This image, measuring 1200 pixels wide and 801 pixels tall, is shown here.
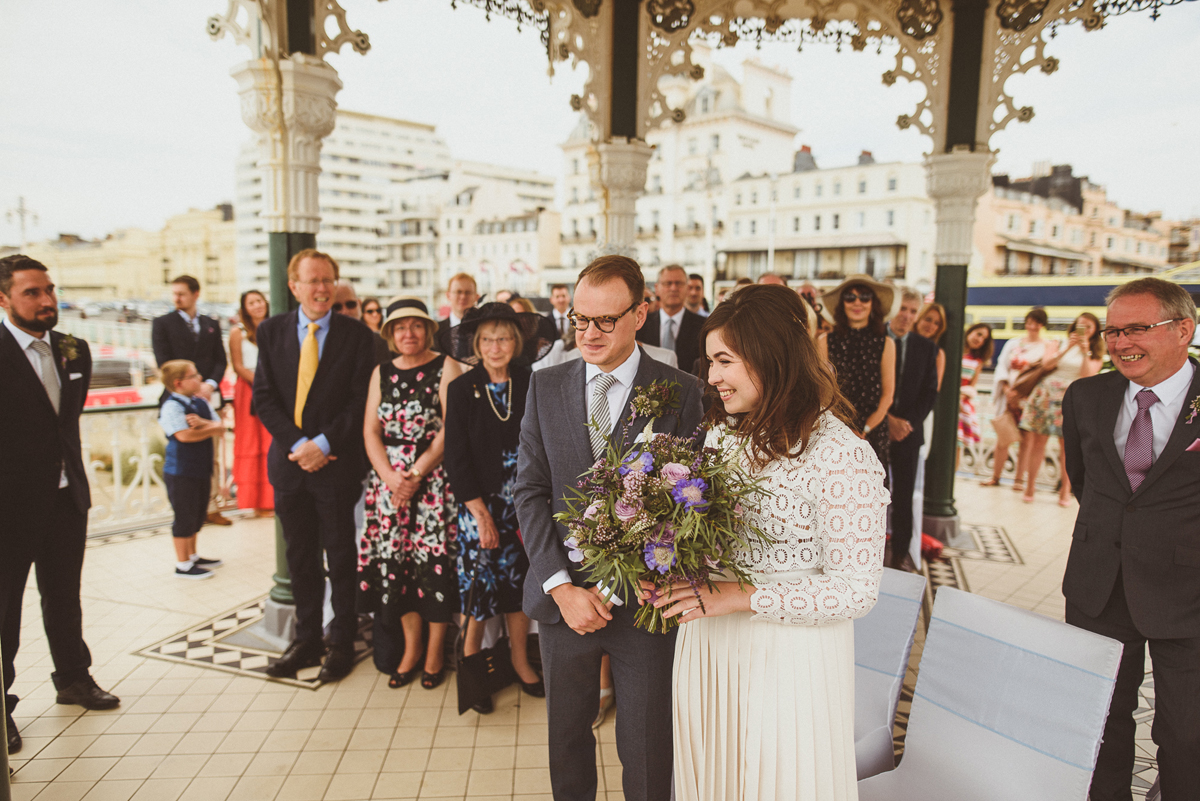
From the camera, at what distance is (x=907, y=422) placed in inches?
181

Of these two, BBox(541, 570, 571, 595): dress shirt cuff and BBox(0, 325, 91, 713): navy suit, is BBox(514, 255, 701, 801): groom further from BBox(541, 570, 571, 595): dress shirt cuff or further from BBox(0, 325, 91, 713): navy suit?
BBox(0, 325, 91, 713): navy suit

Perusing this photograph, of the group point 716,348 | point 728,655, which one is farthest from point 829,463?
point 728,655

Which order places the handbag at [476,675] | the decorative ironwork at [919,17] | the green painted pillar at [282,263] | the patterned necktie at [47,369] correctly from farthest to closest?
the decorative ironwork at [919,17] < the green painted pillar at [282,263] < the handbag at [476,675] < the patterned necktie at [47,369]

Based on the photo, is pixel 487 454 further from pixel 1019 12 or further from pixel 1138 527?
pixel 1019 12

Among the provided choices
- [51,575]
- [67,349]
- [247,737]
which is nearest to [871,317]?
[247,737]

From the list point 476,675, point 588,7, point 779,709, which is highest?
point 588,7

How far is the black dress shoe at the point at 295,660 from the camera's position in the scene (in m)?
3.38

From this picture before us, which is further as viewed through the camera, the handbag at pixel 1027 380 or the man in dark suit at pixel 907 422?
the handbag at pixel 1027 380

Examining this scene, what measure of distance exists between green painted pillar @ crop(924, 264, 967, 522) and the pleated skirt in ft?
14.7

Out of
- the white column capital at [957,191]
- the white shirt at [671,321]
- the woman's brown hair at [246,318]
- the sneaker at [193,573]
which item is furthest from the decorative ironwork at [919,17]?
the sneaker at [193,573]

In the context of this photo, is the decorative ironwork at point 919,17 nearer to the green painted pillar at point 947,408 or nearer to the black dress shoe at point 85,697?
the green painted pillar at point 947,408

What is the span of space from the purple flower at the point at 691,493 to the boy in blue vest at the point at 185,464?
440 cm

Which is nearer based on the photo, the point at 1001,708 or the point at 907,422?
the point at 1001,708

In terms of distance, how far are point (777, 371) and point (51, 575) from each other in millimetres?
3247
